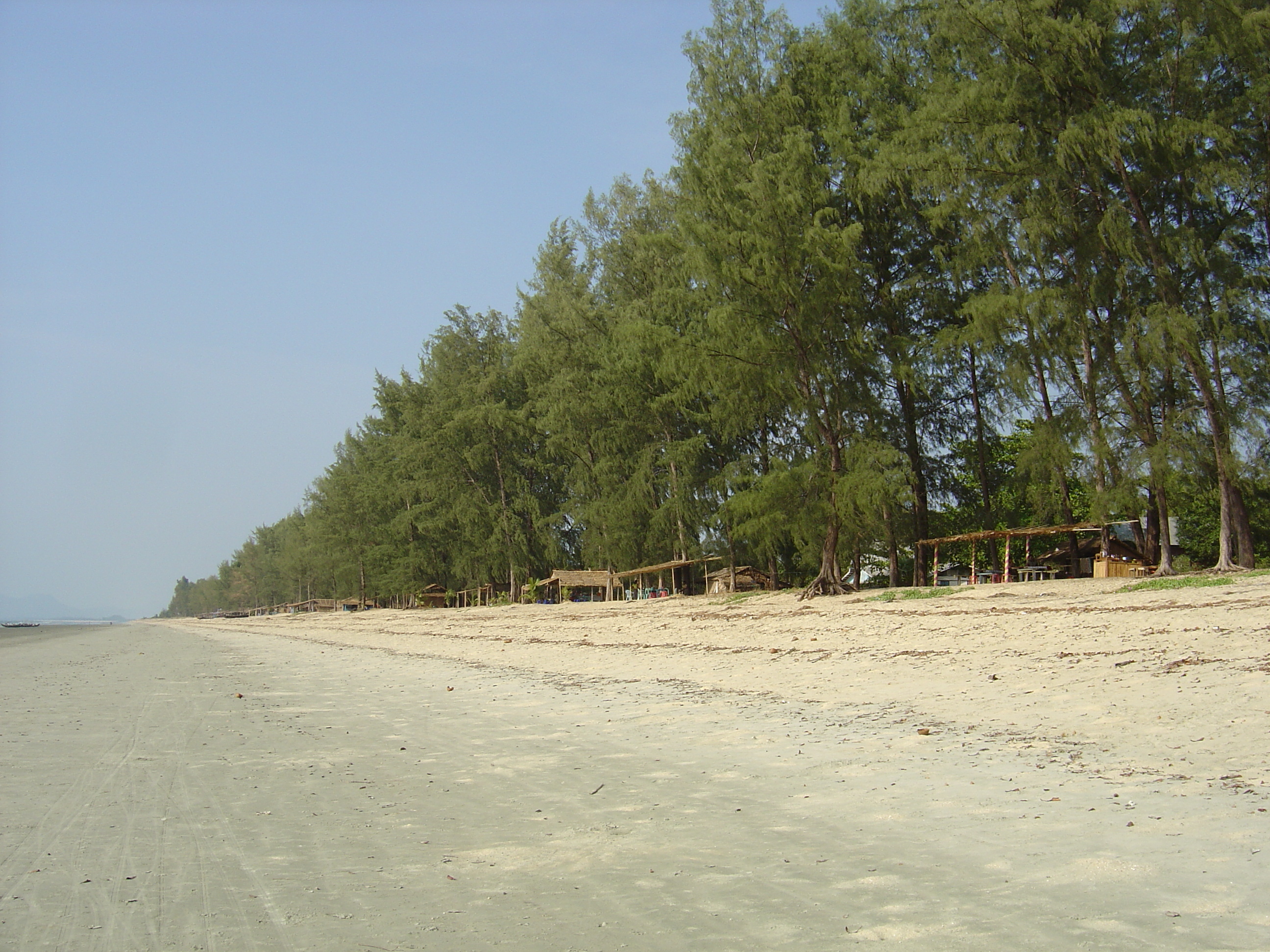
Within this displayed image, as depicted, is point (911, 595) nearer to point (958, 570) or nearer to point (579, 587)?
point (958, 570)

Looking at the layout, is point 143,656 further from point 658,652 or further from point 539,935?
point 539,935

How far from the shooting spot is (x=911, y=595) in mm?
19828

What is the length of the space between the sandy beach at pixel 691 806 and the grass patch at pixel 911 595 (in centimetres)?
754

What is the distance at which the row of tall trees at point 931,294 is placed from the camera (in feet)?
63.0

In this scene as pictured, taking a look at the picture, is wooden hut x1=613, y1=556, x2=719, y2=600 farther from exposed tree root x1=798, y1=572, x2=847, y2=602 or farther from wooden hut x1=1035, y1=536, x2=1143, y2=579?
wooden hut x1=1035, y1=536, x2=1143, y2=579

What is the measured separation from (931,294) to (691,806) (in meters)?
23.5

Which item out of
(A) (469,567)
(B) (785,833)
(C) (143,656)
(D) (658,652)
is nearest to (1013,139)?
(D) (658,652)

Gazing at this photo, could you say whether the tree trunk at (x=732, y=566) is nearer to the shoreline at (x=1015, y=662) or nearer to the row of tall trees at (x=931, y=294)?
the row of tall trees at (x=931, y=294)

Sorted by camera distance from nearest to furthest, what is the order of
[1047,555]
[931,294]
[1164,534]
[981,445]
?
1. [1164,534]
2. [931,294]
3. [981,445]
4. [1047,555]

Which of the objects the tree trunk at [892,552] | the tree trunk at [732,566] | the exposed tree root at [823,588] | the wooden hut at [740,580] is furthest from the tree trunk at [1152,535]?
the tree trunk at [732,566]

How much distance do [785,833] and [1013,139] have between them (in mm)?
20425

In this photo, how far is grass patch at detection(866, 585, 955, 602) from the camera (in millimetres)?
18859

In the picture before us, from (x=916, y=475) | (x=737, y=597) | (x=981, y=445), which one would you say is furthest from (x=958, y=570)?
(x=737, y=597)

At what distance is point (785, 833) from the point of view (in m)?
4.51
